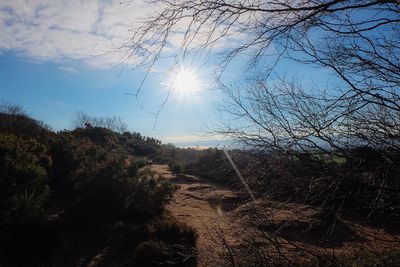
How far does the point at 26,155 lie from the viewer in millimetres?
12734

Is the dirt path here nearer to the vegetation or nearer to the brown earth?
the vegetation

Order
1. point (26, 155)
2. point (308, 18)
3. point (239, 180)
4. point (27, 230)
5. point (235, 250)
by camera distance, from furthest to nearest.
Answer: point (26, 155) → point (27, 230) → point (235, 250) → point (239, 180) → point (308, 18)

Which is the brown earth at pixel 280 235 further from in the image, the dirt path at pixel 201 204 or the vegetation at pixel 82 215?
the vegetation at pixel 82 215

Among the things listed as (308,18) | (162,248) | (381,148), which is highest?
(308,18)

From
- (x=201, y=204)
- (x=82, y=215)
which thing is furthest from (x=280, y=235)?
(x=201, y=204)

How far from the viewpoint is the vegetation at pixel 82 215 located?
383 inches

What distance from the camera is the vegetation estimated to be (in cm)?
972

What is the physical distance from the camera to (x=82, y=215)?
1230 cm

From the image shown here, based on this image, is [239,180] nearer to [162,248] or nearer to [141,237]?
[162,248]

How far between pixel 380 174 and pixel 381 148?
28 centimetres

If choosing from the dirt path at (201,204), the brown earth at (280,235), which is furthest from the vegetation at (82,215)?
the brown earth at (280,235)

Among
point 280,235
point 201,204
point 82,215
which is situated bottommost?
point 280,235

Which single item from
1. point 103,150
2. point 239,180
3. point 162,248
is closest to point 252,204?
point 239,180

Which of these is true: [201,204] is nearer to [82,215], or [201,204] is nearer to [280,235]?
[82,215]
